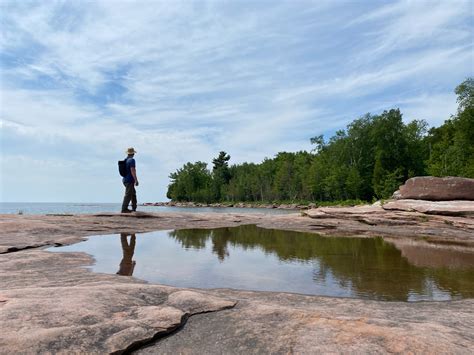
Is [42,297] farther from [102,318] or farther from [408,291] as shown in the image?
[408,291]

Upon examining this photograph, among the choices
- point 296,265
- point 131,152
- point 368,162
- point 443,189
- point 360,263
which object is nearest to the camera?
point 296,265

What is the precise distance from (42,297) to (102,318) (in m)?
0.90

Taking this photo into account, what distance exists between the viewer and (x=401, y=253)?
9922 mm

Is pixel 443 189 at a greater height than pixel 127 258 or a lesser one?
greater

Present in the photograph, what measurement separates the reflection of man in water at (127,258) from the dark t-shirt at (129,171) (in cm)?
454

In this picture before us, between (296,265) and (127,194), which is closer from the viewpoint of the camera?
(296,265)

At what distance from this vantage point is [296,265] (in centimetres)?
803

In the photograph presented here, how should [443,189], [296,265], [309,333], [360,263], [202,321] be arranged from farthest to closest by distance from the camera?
[443,189], [360,263], [296,265], [202,321], [309,333]

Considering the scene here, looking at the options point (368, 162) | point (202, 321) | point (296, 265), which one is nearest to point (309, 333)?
point (202, 321)

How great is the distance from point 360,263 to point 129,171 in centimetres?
1090

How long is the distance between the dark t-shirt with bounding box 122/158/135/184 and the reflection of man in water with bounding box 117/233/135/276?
14.9 feet

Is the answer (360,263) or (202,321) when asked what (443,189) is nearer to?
(360,263)

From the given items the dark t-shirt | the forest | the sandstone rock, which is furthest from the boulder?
the forest

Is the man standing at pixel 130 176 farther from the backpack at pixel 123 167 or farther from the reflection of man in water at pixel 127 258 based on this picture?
the reflection of man in water at pixel 127 258
